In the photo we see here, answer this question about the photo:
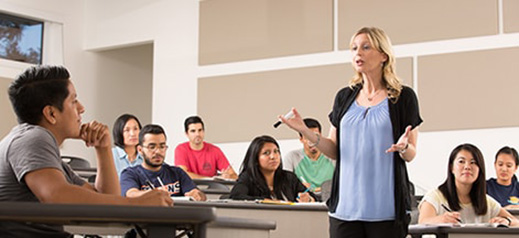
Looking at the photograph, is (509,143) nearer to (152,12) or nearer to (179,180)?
(179,180)

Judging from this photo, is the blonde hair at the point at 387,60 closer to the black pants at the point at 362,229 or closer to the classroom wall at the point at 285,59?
the black pants at the point at 362,229

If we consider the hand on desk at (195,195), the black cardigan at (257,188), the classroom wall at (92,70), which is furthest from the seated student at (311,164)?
the classroom wall at (92,70)

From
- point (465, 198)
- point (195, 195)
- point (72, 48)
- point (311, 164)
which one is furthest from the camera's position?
point (72, 48)

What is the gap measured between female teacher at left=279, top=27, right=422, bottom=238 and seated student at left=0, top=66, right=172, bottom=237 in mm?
883

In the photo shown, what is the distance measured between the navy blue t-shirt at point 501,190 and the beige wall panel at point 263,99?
223 cm

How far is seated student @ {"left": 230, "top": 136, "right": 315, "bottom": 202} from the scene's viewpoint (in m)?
4.76

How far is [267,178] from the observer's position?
491cm

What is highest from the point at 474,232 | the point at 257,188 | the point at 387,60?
the point at 387,60

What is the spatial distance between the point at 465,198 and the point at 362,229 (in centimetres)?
145

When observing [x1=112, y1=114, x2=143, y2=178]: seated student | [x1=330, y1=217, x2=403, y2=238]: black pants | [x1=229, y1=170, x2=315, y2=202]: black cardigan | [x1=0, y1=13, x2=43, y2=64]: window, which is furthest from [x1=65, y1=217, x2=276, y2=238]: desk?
[x1=0, y1=13, x2=43, y2=64]: window

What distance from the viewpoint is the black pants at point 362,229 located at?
2.58 metres

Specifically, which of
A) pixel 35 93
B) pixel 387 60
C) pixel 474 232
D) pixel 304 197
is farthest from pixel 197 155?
pixel 35 93

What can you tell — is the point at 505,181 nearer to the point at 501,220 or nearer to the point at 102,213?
the point at 501,220

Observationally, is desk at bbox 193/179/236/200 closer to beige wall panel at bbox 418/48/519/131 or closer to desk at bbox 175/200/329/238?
desk at bbox 175/200/329/238
